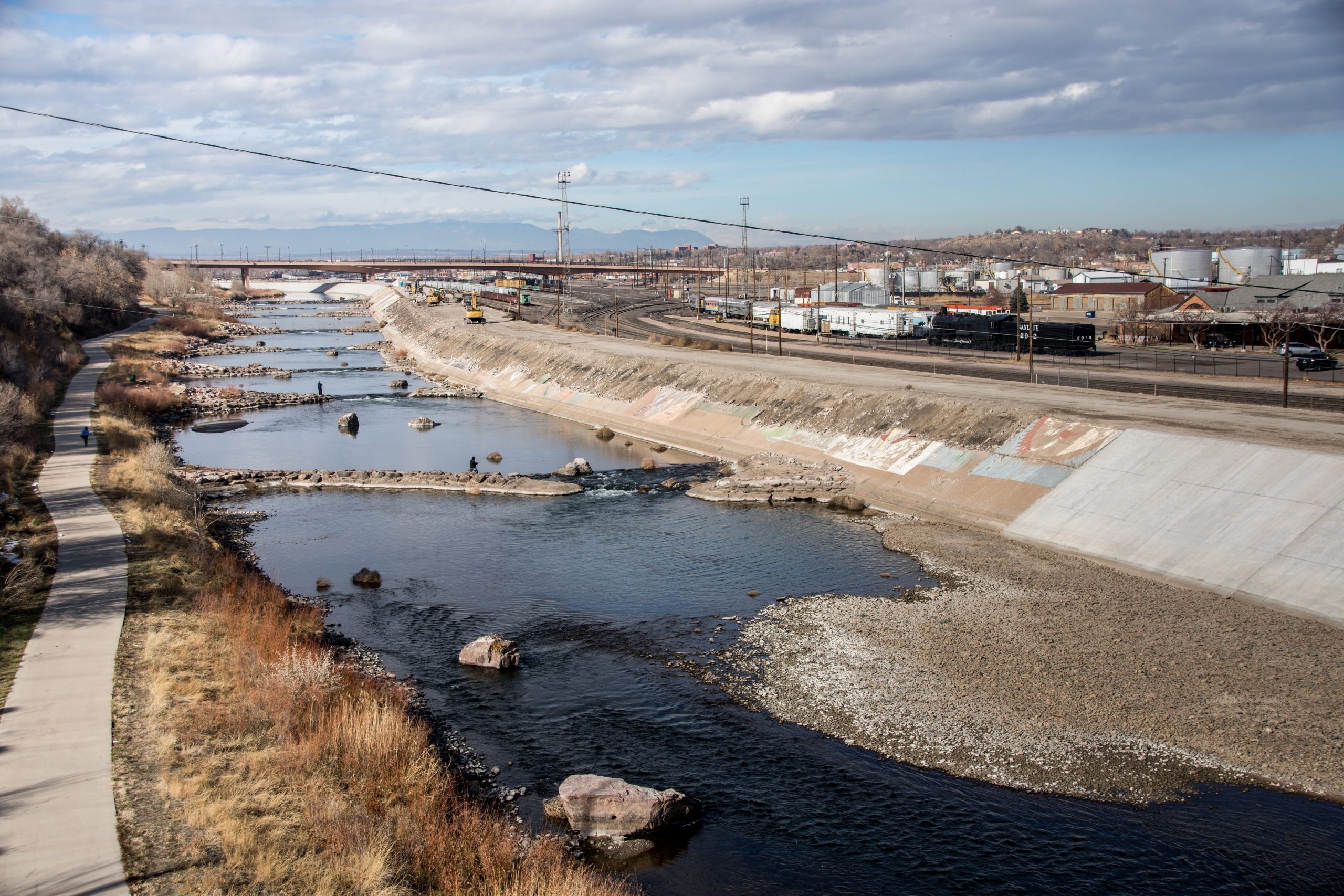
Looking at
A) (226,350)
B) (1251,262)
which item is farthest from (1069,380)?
(226,350)

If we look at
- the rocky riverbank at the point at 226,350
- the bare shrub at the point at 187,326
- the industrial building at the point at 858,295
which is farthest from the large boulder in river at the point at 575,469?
Answer: the bare shrub at the point at 187,326

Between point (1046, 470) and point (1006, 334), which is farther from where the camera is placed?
point (1006, 334)

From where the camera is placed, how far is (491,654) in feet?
69.6

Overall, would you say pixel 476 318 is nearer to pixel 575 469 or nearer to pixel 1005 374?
pixel 1005 374

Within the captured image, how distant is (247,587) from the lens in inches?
963

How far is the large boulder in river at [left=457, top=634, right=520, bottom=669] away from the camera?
21.1 meters

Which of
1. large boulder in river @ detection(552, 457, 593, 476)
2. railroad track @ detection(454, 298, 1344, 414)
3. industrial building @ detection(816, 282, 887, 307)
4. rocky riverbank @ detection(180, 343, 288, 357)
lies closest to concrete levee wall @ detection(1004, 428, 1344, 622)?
railroad track @ detection(454, 298, 1344, 414)

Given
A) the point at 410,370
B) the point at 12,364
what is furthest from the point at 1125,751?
the point at 410,370

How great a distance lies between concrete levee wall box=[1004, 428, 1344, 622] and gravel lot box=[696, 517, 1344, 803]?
111 centimetres

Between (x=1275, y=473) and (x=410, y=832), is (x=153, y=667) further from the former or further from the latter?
(x=1275, y=473)

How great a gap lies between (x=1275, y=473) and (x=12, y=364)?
5637 centimetres

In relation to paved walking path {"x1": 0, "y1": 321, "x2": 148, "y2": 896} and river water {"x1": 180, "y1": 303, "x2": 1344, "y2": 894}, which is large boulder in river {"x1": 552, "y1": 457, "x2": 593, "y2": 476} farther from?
paved walking path {"x1": 0, "y1": 321, "x2": 148, "y2": 896}

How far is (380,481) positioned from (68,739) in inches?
983

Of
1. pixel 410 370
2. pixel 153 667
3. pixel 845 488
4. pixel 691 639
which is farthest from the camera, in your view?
pixel 410 370
